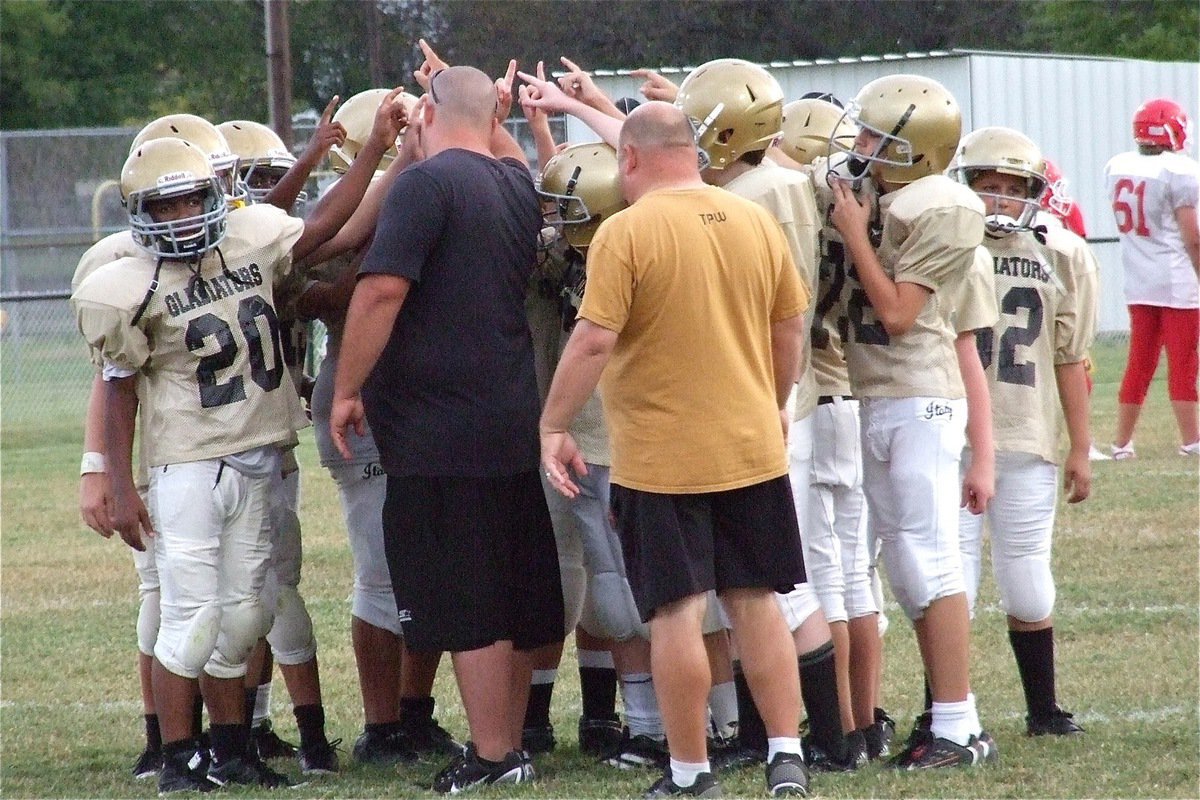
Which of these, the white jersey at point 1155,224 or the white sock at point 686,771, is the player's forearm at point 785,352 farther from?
the white jersey at point 1155,224

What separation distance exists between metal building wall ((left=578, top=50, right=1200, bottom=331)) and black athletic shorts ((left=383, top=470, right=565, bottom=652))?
46.6ft

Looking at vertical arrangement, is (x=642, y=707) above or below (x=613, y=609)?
below

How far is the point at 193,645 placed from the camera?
4730mm

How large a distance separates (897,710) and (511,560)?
1.61 metres

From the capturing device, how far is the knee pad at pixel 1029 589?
17.0ft

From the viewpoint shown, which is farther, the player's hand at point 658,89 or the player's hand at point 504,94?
the player's hand at point 658,89

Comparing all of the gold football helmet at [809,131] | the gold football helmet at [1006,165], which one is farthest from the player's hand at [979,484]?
the gold football helmet at [809,131]

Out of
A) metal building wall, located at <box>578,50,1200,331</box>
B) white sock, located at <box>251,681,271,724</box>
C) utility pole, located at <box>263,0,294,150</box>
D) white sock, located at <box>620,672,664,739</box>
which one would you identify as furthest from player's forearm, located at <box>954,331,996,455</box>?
metal building wall, located at <box>578,50,1200,331</box>

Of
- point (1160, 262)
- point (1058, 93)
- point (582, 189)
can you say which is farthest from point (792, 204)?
point (1058, 93)

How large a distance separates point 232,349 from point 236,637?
823mm

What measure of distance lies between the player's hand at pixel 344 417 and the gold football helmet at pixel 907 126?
1.58 metres

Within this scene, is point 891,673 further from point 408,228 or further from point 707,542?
point 408,228

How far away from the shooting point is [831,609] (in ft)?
15.9

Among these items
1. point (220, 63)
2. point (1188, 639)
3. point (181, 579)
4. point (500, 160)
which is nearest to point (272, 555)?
point (181, 579)
